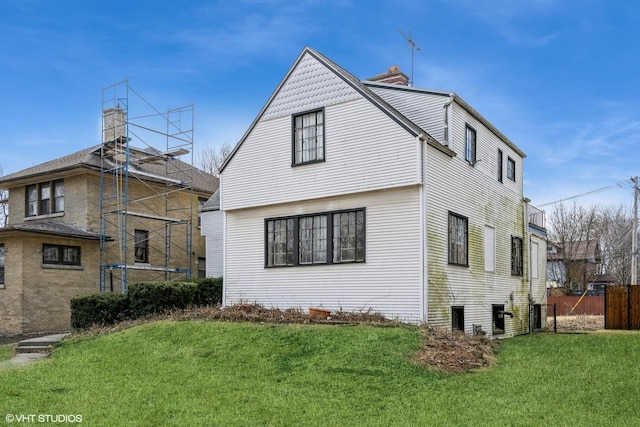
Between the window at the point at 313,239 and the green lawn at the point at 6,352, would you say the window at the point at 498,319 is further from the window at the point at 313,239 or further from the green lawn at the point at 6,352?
the green lawn at the point at 6,352

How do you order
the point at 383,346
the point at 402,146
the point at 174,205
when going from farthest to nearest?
1. the point at 174,205
2. the point at 402,146
3. the point at 383,346

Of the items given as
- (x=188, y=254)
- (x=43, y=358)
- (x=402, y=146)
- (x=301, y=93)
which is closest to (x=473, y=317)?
(x=402, y=146)

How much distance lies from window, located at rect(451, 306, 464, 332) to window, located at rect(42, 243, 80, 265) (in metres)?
15.6

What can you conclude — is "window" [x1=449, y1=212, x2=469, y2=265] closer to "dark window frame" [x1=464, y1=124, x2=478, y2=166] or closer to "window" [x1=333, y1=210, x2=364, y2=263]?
"dark window frame" [x1=464, y1=124, x2=478, y2=166]

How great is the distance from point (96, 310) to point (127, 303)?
91 centimetres

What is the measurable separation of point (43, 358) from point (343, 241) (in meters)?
7.95

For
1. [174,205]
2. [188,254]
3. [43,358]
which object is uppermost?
[174,205]

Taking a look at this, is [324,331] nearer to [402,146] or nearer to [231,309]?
[231,309]

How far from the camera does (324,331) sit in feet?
45.2

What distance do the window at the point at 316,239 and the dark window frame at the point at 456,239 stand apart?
7.79ft

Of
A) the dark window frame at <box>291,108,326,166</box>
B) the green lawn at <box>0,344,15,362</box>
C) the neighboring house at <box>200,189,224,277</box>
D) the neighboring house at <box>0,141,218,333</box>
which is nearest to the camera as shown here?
the green lawn at <box>0,344,15,362</box>

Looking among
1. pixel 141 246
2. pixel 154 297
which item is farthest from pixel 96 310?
pixel 141 246

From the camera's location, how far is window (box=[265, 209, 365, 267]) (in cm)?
1653

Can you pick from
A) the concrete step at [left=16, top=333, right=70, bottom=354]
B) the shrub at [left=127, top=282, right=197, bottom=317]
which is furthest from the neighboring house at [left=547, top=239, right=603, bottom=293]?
the concrete step at [left=16, top=333, right=70, bottom=354]
